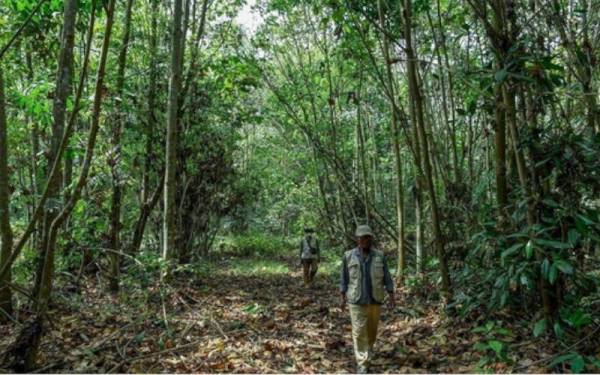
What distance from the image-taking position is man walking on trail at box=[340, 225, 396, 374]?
18.5 ft

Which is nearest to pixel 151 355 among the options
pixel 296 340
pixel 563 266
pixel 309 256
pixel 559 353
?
pixel 296 340

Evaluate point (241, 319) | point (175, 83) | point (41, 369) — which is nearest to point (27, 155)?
point (175, 83)

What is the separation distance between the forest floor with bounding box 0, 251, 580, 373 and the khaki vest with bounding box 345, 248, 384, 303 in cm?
85

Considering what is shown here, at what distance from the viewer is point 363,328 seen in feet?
18.6

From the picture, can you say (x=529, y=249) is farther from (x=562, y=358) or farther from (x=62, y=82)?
(x=62, y=82)

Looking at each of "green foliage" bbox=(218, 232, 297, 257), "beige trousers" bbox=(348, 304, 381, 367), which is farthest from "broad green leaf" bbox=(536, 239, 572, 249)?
"green foliage" bbox=(218, 232, 297, 257)

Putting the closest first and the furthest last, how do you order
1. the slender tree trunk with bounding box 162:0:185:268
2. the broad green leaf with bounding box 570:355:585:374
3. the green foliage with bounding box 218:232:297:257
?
the broad green leaf with bounding box 570:355:585:374, the slender tree trunk with bounding box 162:0:185:268, the green foliage with bounding box 218:232:297:257

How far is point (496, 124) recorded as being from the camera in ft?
20.4

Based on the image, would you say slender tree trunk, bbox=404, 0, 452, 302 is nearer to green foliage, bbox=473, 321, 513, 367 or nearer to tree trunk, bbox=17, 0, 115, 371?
green foliage, bbox=473, 321, 513, 367

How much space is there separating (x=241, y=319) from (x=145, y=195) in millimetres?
5404

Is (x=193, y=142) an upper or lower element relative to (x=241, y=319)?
upper

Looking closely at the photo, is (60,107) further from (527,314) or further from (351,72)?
(351,72)

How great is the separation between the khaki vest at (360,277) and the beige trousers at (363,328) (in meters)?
0.13

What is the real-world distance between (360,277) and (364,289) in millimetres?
144
